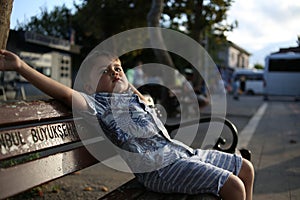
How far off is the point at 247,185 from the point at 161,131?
2.22 feet

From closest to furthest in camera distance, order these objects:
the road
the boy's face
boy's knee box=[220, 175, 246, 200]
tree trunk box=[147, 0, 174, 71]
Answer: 1. boy's knee box=[220, 175, 246, 200]
2. the boy's face
3. the road
4. tree trunk box=[147, 0, 174, 71]

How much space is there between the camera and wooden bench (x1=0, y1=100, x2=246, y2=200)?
158 cm

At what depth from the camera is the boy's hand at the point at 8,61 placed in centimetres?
170

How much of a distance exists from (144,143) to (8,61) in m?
0.90

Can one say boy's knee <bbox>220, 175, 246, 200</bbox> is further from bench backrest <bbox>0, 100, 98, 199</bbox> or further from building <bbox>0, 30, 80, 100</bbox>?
building <bbox>0, 30, 80, 100</bbox>

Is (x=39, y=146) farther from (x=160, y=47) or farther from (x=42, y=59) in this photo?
(x=42, y=59)

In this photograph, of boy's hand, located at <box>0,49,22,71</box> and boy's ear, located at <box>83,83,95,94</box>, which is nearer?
boy's hand, located at <box>0,49,22,71</box>

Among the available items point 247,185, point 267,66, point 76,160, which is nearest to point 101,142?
point 76,160

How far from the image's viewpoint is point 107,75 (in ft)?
7.44

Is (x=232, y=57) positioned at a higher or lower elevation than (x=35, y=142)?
lower

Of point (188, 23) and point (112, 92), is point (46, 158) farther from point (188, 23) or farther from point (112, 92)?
point (188, 23)

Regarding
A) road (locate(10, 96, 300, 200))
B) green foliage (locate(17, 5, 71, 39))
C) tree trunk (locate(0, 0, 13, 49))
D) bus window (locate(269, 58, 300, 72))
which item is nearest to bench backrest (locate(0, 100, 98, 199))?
tree trunk (locate(0, 0, 13, 49))

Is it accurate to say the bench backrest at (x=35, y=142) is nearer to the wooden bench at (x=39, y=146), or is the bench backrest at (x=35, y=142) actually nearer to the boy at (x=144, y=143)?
the wooden bench at (x=39, y=146)

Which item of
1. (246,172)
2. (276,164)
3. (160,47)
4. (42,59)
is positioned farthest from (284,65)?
(246,172)
